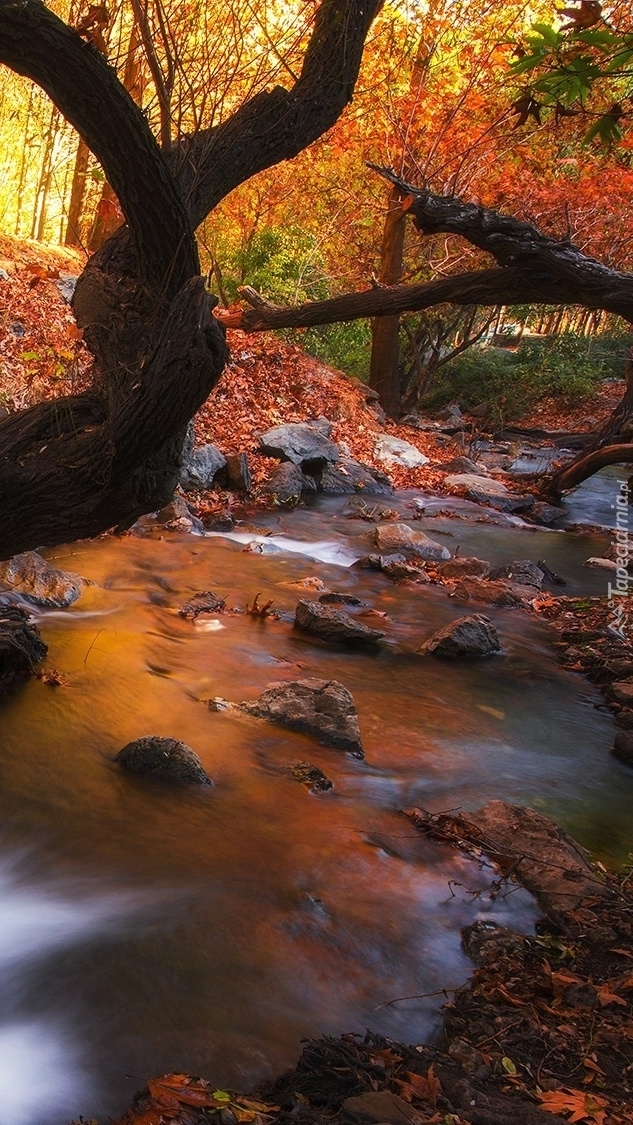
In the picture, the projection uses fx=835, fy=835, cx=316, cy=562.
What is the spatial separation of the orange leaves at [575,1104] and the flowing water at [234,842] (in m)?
0.78

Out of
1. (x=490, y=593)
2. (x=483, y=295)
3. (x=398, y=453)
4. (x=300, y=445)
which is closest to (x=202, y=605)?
(x=490, y=593)

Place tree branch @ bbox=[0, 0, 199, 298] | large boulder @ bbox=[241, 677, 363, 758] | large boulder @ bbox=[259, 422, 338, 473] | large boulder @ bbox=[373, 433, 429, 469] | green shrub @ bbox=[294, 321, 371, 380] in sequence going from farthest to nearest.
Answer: green shrub @ bbox=[294, 321, 371, 380], large boulder @ bbox=[373, 433, 429, 469], large boulder @ bbox=[259, 422, 338, 473], large boulder @ bbox=[241, 677, 363, 758], tree branch @ bbox=[0, 0, 199, 298]

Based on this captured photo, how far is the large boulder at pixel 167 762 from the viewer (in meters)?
5.39

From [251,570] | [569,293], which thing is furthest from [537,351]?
[569,293]

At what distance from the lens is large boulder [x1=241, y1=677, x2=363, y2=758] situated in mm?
6172

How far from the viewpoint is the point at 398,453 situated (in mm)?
17516

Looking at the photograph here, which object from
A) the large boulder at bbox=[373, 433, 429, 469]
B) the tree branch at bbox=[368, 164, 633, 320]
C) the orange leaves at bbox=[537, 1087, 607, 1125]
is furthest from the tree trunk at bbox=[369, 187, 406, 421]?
the orange leaves at bbox=[537, 1087, 607, 1125]

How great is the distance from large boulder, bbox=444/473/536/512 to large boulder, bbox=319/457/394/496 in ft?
4.90

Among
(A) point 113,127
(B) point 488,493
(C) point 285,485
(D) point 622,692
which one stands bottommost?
(D) point 622,692

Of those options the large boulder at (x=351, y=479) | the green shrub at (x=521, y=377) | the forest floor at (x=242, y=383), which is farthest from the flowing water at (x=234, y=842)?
the green shrub at (x=521, y=377)

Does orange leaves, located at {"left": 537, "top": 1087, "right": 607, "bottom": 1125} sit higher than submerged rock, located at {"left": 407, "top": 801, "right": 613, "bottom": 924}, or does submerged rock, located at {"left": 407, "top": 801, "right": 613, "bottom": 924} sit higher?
orange leaves, located at {"left": 537, "top": 1087, "right": 607, "bottom": 1125}

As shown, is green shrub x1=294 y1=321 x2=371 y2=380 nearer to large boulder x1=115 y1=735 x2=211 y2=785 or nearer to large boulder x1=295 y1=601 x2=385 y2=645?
large boulder x1=295 y1=601 x2=385 y2=645

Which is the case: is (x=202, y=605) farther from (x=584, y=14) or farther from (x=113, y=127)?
(x=584, y=14)

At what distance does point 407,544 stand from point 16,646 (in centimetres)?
670
